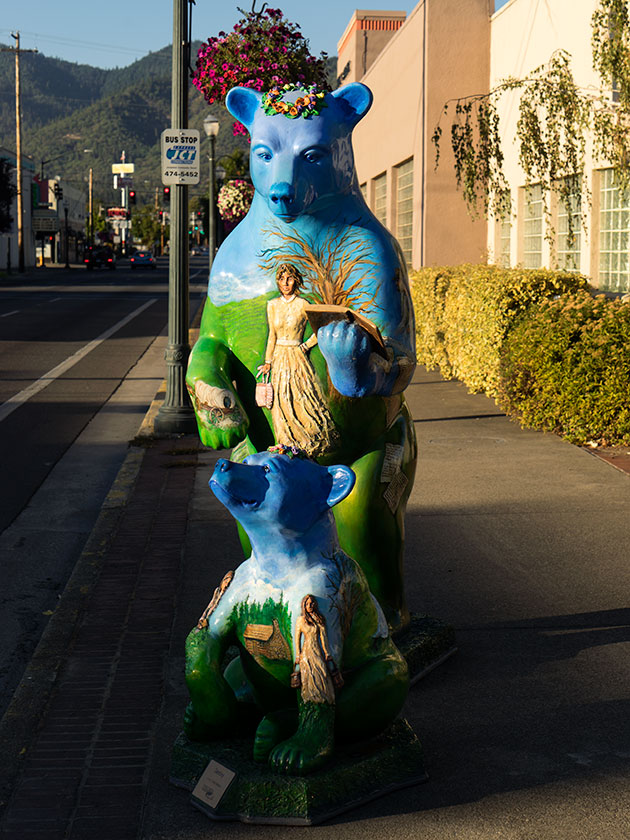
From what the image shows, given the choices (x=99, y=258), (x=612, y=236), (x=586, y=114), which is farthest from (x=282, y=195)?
(x=99, y=258)

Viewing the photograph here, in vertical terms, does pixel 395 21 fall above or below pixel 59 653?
above

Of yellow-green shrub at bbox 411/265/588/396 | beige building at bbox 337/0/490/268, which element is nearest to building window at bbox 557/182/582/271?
yellow-green shrub at bbox 411/265/588/396

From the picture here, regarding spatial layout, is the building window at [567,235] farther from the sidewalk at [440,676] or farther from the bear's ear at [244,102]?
the bear's ear at [244,102]

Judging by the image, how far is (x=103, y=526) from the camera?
678 cm

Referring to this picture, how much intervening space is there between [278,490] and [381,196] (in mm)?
23352

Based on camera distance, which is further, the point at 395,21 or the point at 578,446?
the point at 395,21

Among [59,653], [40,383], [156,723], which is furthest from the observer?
[40,383]

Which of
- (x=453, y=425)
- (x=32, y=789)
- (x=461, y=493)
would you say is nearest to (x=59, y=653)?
(x=32, y=789)

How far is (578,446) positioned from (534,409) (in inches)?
29.9

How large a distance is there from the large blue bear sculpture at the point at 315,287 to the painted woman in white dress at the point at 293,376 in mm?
35

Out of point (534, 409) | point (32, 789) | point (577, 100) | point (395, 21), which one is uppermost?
point (395, 21)

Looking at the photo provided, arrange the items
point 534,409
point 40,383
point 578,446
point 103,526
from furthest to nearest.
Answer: point 40,383
point 534,409
point 578,446
point 103,526

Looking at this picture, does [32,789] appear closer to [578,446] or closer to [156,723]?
[156,723]

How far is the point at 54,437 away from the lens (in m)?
10.7
